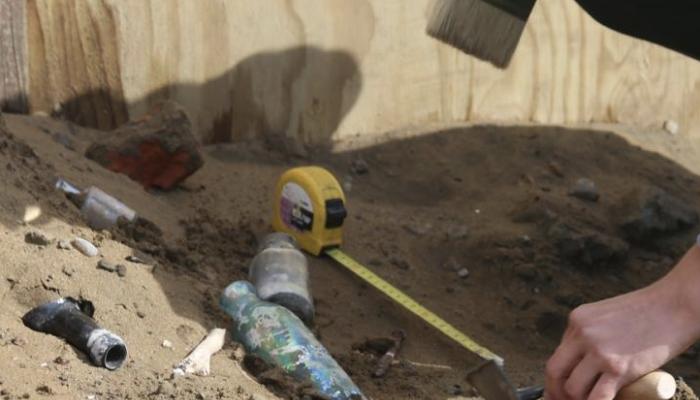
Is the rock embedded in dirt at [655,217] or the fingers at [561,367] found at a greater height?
the fingers at [561,367]

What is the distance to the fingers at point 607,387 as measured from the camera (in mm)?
2410

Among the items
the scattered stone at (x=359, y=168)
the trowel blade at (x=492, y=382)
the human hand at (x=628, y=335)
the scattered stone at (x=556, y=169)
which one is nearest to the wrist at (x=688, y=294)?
the human hand at (x=628, y=335)

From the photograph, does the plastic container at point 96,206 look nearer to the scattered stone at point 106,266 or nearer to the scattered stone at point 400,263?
the scattered stone at point 106,266

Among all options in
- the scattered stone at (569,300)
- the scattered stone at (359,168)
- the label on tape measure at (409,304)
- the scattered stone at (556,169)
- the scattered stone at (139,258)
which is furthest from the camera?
the scattered stone at (556,169)

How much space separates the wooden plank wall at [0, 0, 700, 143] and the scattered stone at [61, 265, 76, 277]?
43.8 inches

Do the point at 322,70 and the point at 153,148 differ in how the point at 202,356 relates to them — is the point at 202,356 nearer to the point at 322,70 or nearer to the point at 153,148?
the point at 153,148

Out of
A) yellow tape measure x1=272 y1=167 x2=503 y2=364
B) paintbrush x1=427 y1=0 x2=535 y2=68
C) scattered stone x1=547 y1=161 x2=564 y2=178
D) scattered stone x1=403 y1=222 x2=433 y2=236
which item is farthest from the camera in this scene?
scattered stone x1=547 y1=161 x2=564 y2=178

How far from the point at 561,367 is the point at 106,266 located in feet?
4.04

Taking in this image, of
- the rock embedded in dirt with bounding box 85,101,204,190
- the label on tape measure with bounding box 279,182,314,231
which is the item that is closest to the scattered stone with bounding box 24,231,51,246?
the rock embedded in dirt with bounding box 85,101,204,190

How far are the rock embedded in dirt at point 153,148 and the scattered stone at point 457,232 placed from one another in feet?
2.74

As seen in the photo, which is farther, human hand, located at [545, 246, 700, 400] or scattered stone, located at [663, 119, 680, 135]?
scattered stone, located at [663, 119, 680, 135]

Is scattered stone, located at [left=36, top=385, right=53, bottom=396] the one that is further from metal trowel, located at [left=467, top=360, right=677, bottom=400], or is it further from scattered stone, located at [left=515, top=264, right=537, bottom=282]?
scattered stone, located at [left=515, top=264, right=537, bottom=282]

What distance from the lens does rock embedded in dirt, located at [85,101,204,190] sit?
13.0 ft

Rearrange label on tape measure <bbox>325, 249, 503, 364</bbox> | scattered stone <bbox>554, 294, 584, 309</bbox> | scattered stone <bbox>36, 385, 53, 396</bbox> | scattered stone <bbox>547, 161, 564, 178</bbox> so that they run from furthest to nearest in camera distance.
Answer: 1. scattered stone <bbox>547, 161, 564, 178</bbox>
2. scattered stone <bbox>554, 294, 584, 309</bbox>
3. label on tape measure <bbox>325, 249, 503, 364</bbox>
4. scattered stone <bbox>36, 385, 53, 396</bbox>
